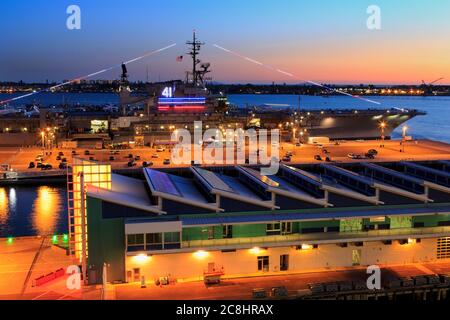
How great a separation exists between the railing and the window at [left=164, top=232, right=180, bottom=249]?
0.20 m

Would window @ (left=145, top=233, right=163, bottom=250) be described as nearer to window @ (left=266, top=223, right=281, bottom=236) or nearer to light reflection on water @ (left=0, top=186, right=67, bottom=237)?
window @ (left=266, top=223, right=281, bottom=236)

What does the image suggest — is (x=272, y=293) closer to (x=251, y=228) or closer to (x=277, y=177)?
(x=251, y=228)

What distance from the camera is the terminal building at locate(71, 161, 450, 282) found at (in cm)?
1345

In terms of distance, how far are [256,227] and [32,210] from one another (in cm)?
1436

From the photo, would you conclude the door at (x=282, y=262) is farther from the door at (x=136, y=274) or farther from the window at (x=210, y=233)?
the door at (x=136, y=274)

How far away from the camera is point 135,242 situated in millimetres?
13328

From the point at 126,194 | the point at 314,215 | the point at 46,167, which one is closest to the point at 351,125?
the point at 46,167

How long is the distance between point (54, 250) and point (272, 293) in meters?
7.03

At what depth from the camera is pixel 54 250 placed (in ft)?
51.8

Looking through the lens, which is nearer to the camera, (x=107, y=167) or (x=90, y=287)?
(x=90, y=287)

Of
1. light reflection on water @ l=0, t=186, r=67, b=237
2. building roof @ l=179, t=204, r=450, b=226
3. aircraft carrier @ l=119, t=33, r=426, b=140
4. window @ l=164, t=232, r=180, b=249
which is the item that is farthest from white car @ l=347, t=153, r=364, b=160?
window @ l=164, t=232, r=180, b=249

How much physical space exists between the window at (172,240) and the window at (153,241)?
15 centimetres
